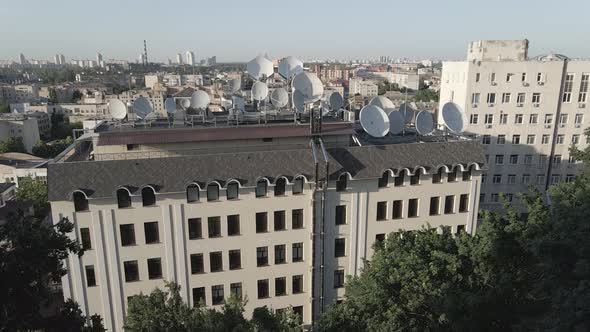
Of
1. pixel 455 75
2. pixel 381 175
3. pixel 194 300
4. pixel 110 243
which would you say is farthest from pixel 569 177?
pixel 110 243

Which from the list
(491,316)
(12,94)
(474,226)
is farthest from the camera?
(12,94)

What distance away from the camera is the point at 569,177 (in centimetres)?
5547

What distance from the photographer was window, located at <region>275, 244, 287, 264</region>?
3141 cm

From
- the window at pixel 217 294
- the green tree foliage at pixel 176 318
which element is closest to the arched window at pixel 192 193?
the window at pixel 217 294

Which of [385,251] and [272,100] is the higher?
[272,100]

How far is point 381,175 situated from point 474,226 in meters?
10.9

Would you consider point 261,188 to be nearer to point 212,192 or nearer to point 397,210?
point 212,192

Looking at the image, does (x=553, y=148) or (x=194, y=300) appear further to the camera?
(x=553, y=148)

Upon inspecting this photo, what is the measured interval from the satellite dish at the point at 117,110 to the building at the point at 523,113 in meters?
38.3

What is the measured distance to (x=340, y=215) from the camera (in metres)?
31.8

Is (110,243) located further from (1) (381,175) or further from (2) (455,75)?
(2) (455,75)

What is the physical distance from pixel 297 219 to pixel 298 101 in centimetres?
1077

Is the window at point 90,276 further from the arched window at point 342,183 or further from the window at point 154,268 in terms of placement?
the arched window at point 342,183

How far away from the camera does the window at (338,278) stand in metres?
33.2
